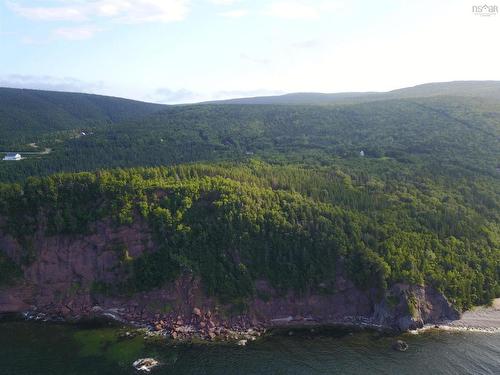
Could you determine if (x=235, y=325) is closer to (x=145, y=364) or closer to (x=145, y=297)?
(x=145, y=364)

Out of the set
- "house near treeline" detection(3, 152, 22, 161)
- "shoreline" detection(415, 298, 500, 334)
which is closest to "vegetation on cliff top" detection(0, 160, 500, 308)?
"shoreline" detection(415, 298, 500, 334)

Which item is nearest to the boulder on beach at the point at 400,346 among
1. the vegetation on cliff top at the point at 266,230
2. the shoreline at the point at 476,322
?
the shoreline at the point at 476,322

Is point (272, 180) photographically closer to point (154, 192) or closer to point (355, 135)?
point (154, 192)

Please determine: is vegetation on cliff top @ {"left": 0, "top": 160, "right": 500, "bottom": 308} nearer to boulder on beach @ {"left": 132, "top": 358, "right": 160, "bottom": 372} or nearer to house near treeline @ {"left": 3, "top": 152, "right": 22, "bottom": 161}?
boulder on beach @ {"left": 132, "top": 358, "right": 160, "bottom": 372}

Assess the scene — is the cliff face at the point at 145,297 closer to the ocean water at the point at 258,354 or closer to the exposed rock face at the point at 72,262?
the exposed rock face at the point at 72,262

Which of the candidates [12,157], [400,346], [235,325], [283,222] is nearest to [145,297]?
[235,325]

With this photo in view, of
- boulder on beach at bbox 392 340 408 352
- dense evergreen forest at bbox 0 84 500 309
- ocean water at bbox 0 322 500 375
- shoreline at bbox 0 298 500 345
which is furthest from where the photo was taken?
dense evergreen forest at bbox 0 84 500 309
